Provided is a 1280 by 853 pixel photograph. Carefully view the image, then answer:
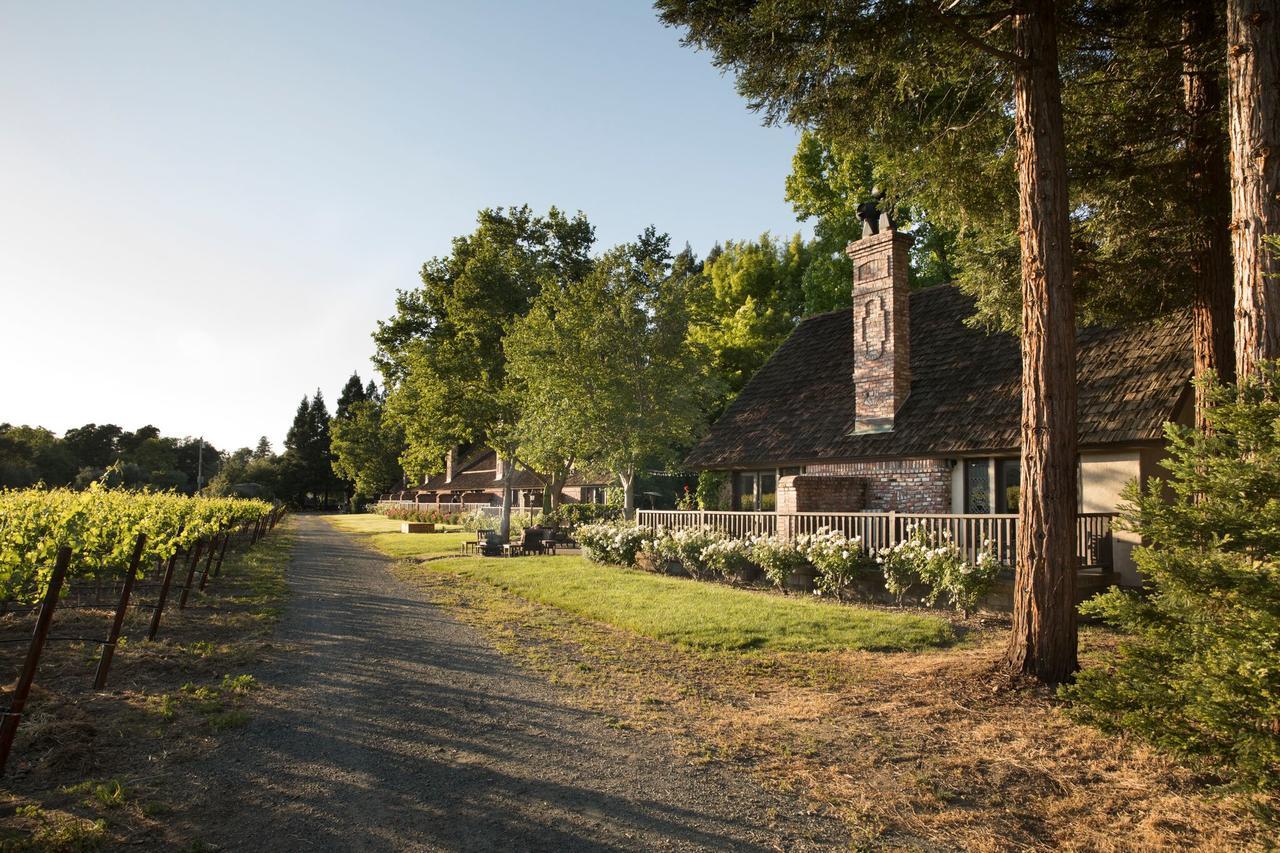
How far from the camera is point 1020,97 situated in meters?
8.57

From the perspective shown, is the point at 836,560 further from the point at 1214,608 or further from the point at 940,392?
the point at 1214,608

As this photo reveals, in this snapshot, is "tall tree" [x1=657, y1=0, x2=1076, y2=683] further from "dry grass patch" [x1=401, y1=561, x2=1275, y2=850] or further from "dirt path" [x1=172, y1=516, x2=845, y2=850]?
"dirt path" [x1=172, y1=516, x2=845, y2=850]

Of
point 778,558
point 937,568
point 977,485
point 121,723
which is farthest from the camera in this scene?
point 977,485

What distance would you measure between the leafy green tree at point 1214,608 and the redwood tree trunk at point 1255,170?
113 cm

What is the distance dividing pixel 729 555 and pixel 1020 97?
37.2 feet

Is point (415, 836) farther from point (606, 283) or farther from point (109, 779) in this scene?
point (606, 283)

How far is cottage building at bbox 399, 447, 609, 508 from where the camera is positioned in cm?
5544

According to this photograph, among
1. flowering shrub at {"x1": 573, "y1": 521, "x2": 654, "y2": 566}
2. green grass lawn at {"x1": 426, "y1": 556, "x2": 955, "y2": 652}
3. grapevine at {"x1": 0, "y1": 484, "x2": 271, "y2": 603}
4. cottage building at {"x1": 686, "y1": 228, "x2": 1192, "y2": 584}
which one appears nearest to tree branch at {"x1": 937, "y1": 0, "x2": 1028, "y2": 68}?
green grass lawn at {"x1": 426, "y1": 556, "x2": 955, "y2": 652}

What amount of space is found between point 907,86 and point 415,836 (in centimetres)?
977

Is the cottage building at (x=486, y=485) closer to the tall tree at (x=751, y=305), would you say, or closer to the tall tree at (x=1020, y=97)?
the tall tree at (x=751, y=305)

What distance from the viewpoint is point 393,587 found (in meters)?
17.7

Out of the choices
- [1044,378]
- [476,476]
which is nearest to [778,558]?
[1044,378]

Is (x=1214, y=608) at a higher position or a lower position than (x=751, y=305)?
lower

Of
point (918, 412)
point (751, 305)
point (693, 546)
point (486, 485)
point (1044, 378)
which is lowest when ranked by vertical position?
point (693, 546)
